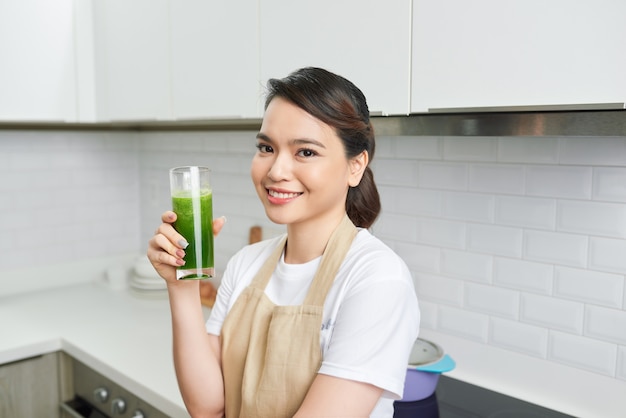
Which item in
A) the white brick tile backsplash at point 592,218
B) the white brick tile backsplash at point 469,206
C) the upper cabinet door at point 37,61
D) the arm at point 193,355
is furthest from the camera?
the upper cabinet door at point 37,61

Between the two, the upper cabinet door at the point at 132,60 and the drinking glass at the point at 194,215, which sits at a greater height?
the upper cabinet door at the point at 132,60

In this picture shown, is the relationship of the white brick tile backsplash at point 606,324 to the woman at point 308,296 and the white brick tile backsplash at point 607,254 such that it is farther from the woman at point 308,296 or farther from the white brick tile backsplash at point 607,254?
the woman at point 308,296

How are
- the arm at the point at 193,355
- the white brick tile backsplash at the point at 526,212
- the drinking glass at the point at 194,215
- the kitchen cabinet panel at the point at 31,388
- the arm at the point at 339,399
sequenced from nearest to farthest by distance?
the arm at the point at 339,399, the drinking glass at the point at 194,215, the arm at the point at 193,355, the white brick tile backsplash at the point at 526,212, the kitchen cabinet panel at the point at 31,388

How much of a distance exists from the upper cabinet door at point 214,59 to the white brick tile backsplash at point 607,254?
3.08 feet

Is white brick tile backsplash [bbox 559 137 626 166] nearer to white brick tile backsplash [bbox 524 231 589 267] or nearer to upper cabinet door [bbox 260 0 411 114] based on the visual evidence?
white brick tile backsplash [bbox 524 231 589 267]

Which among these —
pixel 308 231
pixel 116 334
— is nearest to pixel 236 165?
pixel 116 334

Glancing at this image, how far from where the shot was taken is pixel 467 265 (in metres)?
1.69

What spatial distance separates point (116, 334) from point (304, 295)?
113 cm

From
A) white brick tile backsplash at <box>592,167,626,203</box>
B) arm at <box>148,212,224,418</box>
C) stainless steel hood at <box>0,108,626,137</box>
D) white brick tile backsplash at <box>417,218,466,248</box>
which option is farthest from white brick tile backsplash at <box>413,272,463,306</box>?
arm at <box>148,212,224,418</box>

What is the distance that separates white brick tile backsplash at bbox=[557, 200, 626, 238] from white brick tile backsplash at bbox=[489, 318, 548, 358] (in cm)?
29

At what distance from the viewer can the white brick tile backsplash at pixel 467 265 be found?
5.41ft

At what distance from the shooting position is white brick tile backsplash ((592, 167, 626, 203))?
1396 mm

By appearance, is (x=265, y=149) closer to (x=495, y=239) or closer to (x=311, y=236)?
(x=311, y=236)

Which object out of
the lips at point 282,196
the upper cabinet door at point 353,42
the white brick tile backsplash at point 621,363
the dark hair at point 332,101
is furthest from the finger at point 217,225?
the white brick tile backsplash at point 621,363
